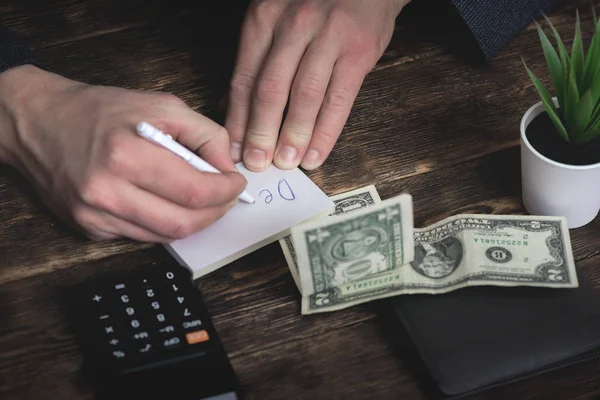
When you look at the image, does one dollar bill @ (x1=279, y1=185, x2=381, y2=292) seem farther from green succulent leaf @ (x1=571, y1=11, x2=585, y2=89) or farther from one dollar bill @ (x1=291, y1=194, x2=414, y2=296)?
green succulent leaf @ (x1=571, y1=11, x2=585, y2=89)

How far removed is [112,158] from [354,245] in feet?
0.97

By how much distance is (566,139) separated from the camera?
917 millimetres

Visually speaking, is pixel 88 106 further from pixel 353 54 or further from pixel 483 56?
pixel 483 56

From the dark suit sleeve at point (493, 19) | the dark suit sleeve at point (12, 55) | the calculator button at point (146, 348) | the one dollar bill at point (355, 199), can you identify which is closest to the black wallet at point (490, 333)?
the one dollar bill at point (355, 199)

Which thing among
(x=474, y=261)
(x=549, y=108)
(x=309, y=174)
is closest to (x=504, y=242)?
(x=474, y=261)

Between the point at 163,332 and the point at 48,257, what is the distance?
227 millimetres

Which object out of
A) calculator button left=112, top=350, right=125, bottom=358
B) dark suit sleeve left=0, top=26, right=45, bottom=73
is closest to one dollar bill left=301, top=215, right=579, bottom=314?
calculator button left=112, top=350, right=125, bottom=358

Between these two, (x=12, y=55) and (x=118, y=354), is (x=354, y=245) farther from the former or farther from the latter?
(x=12, y=55)

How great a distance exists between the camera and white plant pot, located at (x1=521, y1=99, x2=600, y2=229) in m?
0.90

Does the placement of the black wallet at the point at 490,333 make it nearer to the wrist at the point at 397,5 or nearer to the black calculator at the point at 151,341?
the black calculator at the point at 151,341

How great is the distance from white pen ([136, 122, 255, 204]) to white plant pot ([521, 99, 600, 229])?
14.9 inches

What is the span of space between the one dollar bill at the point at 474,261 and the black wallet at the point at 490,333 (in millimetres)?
14

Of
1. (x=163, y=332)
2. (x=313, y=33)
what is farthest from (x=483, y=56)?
(x=163, y=332)

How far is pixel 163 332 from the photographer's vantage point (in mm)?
836
